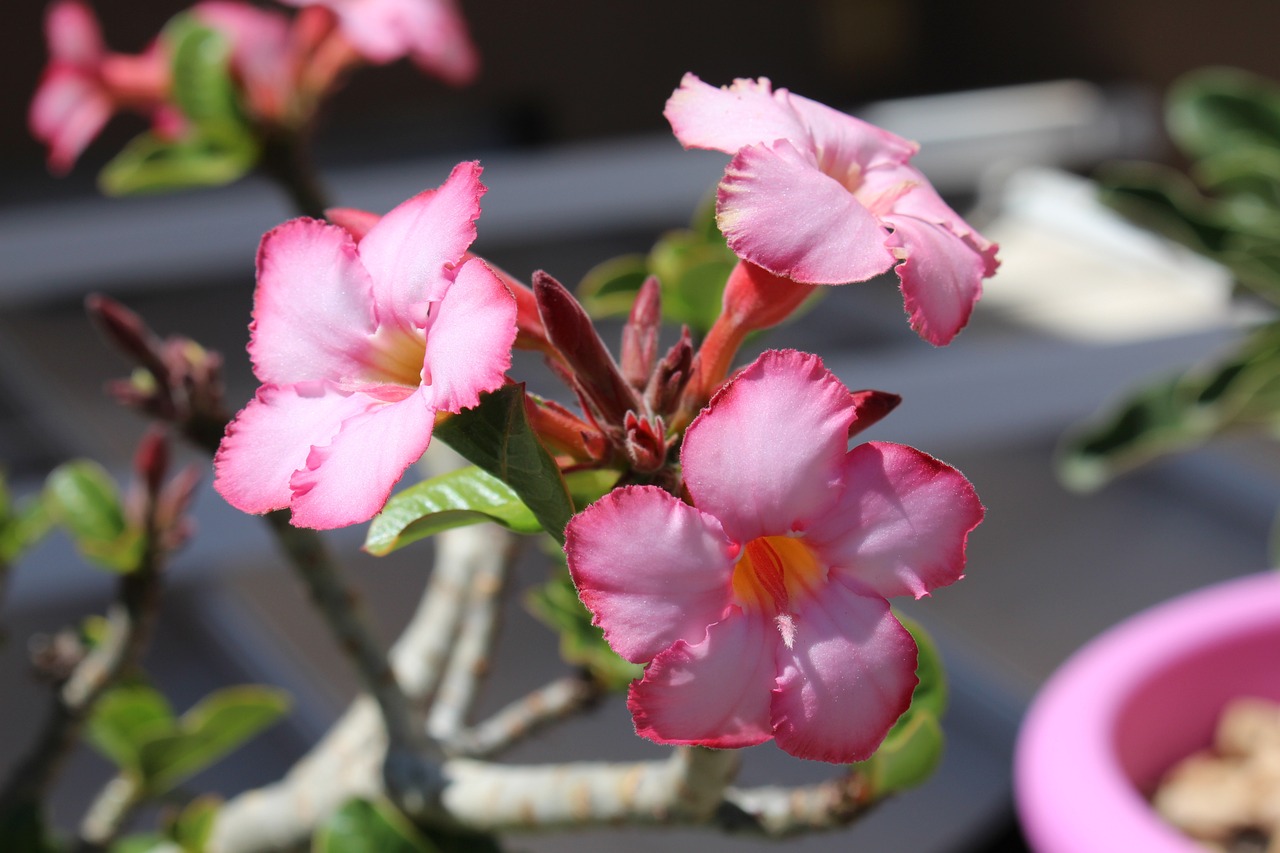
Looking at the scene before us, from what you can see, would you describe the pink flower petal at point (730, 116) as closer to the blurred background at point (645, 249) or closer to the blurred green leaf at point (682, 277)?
the blurred green leaf at point (682, 277)

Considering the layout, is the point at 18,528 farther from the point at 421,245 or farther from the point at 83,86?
the point at 421,245

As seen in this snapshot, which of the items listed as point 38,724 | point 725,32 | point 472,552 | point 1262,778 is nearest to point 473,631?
point 472,552

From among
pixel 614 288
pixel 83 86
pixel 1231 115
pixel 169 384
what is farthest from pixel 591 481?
pixel 1231 115

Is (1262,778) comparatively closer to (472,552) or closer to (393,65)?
(472,552)

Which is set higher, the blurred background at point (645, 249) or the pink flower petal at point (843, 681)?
the pink flower petal at point (843, 681)

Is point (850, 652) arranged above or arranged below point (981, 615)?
above

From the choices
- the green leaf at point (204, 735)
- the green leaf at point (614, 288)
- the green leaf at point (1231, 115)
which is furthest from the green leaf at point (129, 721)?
the green leaf at point (1231, 115)
